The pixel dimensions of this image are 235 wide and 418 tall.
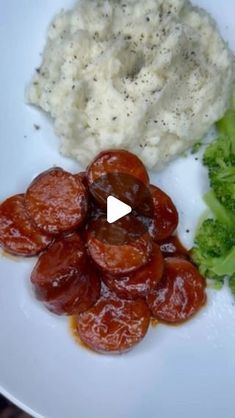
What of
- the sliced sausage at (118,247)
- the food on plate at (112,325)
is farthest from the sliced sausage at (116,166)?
the food on plate at (112,325)

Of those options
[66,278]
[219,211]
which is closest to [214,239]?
[219,211]

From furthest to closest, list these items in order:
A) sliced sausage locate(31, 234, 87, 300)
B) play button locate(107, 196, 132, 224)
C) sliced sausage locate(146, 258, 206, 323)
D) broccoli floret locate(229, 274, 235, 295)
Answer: broccoli floret locate(229, 274, 235, 295) < sliced sausage locate(146, 258, 206, 323) < play button locate(107, 196, 132, 224) < sliced sausage locate(31, 234, 87, 300)

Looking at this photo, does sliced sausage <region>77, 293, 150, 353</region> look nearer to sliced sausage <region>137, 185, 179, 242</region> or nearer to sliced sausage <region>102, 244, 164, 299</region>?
sliced sausage <region>102, 244, 164, 299</region>

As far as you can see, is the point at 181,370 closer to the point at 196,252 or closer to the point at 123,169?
the point at 196,252

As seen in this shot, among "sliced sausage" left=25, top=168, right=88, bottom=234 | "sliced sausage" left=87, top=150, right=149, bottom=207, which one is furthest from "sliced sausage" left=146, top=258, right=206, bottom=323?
"sliced sausage" left=25, top=168, right=88, bottom=234

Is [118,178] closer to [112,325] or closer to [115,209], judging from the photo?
[115,209]

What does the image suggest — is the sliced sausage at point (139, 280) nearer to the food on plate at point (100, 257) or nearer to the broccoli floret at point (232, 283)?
the food on plate at point (100, 257)
